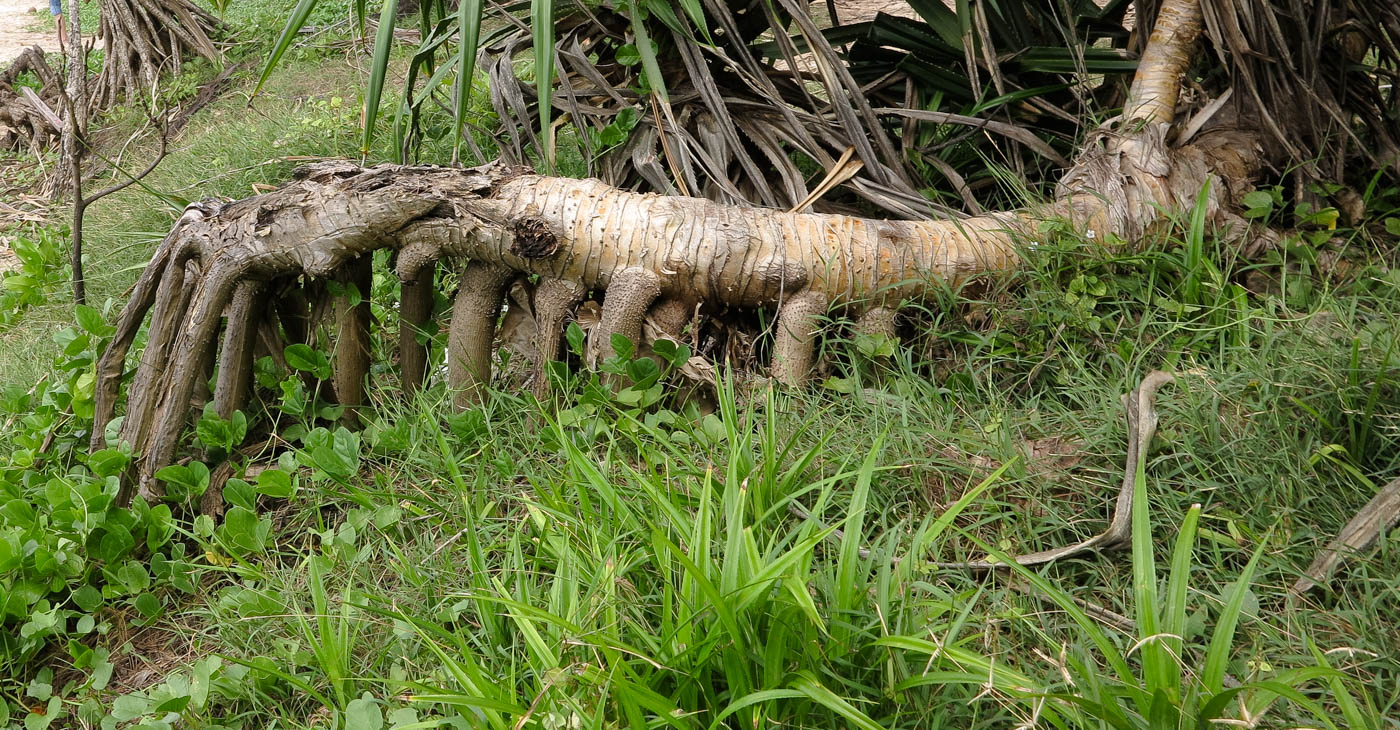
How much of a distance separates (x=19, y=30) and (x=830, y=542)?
1152 cm

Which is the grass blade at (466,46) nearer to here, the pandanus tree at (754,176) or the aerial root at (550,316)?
the pandanus tree at (754,176)

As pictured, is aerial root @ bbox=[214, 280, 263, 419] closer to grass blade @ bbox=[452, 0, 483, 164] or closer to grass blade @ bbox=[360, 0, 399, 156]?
grass blade @ bbox=[360, 0, 399, 156]

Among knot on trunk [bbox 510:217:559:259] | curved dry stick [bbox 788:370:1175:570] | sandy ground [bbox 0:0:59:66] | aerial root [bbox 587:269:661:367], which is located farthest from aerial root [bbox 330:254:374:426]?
sandy ground [bbox 0:0:59:66]

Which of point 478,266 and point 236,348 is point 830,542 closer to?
point 478,266

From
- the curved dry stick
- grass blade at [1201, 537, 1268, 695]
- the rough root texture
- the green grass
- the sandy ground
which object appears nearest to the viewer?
grass blade at [1201, 537, 1268, 695]

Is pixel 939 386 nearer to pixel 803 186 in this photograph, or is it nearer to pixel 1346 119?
pixel 803 186

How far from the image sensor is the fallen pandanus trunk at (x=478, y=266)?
249 cm

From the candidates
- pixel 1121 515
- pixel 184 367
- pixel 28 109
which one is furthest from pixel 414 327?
pixel 28 109

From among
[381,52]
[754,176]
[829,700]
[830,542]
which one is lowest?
[830,542]

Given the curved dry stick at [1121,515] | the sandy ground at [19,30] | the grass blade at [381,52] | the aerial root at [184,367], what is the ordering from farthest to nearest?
the sandy ground at [19,30], the aerial root at [184,367], the grass blade at [381,52], the curved dry stick at [1121,515]

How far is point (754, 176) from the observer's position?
3.06 metres

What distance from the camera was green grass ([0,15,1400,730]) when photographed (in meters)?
1.55

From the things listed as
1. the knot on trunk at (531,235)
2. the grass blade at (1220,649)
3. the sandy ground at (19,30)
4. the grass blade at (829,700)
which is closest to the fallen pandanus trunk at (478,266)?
the knot on trunk at (531,235)

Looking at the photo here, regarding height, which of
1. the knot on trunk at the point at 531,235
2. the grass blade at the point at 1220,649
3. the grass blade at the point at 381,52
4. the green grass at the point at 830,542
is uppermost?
the grass blade at the point at 381,52
